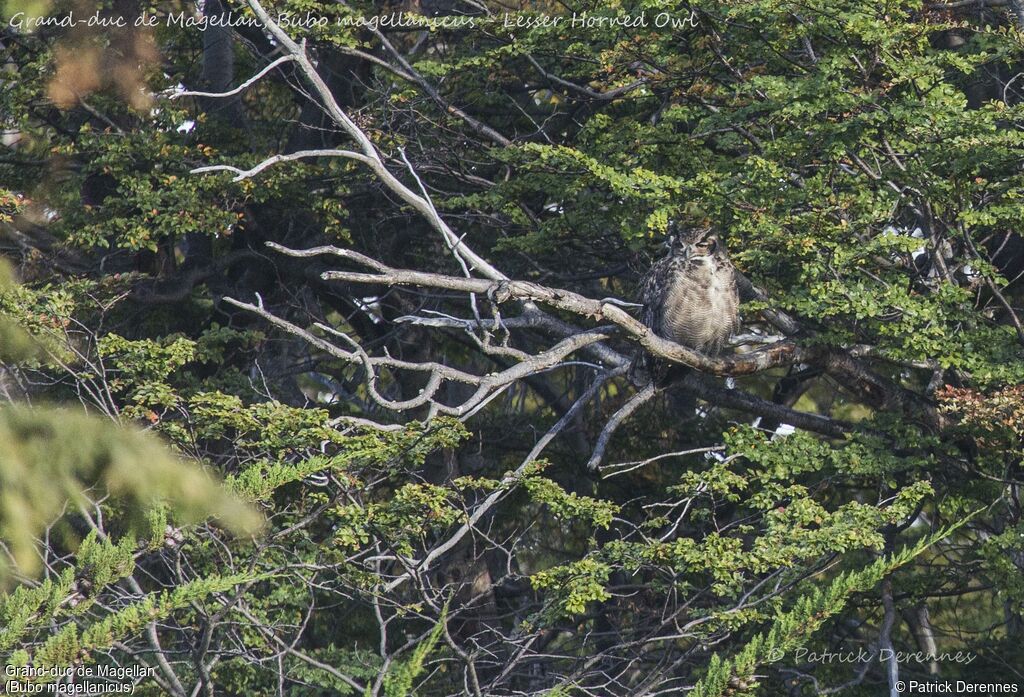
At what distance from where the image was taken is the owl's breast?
6.32 metres

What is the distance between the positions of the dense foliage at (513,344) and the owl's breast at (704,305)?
17 cm

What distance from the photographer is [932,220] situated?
19.0ft

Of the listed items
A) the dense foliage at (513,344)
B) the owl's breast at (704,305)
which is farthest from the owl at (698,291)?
the dense foliage at (513,344)

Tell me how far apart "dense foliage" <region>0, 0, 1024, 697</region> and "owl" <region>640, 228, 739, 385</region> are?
0.59 feet

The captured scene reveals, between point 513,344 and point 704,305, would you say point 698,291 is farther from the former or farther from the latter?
point 513,344

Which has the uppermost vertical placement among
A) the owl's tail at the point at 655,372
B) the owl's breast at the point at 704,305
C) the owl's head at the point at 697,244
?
the owl's head at the point at 697,244

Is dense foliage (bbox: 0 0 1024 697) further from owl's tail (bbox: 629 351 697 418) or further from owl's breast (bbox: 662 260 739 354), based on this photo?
owl's breast (bbox: 662 260 739 354)

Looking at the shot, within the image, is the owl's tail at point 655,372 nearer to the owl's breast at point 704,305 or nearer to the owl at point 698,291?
the owl at point 698,291

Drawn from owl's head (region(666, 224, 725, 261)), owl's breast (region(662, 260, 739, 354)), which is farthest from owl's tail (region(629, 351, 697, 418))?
owl's head (region(666, 224, 725, 261))

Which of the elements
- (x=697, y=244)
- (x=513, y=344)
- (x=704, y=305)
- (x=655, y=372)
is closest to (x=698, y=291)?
(x=704, y=305)

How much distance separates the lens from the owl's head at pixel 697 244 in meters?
6.30

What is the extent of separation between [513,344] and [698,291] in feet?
8.38

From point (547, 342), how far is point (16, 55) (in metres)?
3.96

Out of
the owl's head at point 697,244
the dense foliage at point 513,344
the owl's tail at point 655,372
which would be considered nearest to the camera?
the dense foliage at point 513,344
